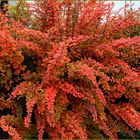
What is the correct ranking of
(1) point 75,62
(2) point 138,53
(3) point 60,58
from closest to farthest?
(3) point 60,58, (1) point 75,62, (2) point 138,53

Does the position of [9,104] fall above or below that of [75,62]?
below

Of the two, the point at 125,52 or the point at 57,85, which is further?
the point at 125,52

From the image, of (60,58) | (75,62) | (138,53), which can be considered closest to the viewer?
(60,58)

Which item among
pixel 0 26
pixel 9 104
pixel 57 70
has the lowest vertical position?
pixel 9 104

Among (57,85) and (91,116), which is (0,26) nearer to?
(57,85)

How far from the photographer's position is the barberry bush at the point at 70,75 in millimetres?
3549

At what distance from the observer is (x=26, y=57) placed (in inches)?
154

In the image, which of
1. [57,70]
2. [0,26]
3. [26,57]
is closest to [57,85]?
A: [57,70]

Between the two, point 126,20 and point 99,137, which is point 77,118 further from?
point 126,20

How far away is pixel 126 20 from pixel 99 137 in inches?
44.7

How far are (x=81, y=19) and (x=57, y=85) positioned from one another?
0.71 metres

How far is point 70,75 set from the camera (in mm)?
3547

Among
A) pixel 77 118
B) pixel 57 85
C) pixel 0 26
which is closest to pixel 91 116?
pixel 77 118

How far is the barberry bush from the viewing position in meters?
3.55
